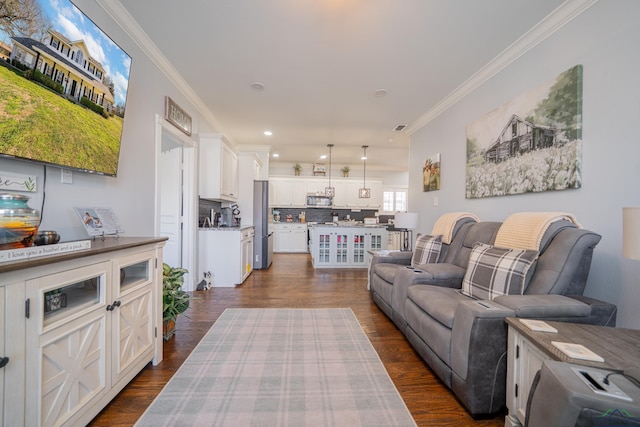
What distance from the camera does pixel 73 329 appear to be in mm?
1134

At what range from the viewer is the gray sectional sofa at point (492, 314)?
132cm

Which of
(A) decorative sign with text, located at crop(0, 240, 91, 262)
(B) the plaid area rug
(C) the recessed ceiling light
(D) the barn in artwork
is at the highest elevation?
(C) the recessed ceiling light

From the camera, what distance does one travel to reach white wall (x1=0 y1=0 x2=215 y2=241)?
4.81 ft

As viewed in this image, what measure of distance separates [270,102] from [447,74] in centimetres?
228

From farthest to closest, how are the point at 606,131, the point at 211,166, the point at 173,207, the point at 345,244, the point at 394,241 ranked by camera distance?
the point at 394,241 < the point at 345,244 < the point at 211,166 < the point at 173,207 < the point at 606,131

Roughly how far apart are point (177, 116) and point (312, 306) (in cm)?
284

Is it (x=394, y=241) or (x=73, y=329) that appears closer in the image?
(x=73, y=329)

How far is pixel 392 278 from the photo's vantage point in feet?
8.66

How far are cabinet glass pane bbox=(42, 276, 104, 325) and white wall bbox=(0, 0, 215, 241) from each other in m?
0.48

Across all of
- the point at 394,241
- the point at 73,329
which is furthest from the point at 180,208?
the point at 394,241

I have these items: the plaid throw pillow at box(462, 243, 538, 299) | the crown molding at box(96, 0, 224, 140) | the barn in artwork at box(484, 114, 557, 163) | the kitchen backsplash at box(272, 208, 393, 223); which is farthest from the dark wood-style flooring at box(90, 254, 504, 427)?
the kitchen backsplash at box(272, 208, 393, 223)

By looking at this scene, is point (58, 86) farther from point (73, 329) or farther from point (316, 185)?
point (316, 185)

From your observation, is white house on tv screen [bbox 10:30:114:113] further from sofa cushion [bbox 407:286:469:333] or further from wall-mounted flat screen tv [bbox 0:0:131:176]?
sofa cushion [bbox 407:286:469:333]

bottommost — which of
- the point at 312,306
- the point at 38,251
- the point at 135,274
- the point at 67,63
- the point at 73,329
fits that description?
the point at 312,306
